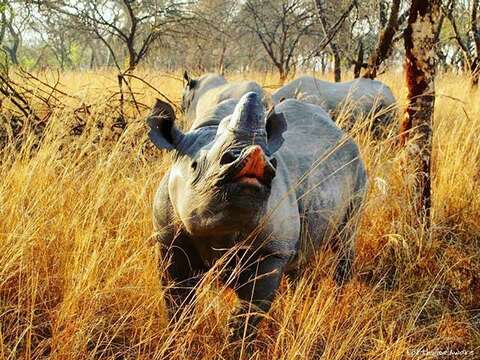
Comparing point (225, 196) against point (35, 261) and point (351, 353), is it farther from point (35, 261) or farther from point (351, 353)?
point (35, 261)

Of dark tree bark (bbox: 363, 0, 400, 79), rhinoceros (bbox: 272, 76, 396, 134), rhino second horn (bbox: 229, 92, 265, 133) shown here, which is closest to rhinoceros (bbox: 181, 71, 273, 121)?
rhinoceros (bbox: 272, 76, 396, 134)

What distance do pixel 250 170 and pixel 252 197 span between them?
0.29 feet

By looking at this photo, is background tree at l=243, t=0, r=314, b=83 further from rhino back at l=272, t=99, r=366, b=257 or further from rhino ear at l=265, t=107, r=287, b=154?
rhino ear at l=265, t=107, r=287, b=154

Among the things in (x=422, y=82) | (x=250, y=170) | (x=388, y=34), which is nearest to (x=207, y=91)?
(x=388, y=34)

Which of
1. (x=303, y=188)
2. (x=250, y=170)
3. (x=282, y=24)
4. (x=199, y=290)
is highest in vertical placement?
(x=282, y=24)

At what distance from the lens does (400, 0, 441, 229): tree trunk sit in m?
3.59

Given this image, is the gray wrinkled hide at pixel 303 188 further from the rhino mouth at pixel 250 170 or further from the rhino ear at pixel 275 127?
the rhino mouth at pixel 250 170

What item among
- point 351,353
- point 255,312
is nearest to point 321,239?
point 351,353

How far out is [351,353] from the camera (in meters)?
2.38

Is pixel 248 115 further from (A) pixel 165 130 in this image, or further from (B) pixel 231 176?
(A) pixel 165 130

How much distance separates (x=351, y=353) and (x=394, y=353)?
0.16 meters

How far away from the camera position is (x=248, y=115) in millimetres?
1649

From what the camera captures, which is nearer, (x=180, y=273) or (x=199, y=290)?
(x=199, y=290)

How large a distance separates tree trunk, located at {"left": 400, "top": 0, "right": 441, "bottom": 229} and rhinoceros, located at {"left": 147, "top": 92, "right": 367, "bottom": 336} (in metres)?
0.76
